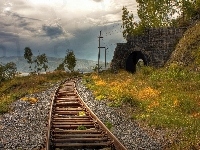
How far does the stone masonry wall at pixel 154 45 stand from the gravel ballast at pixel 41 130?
2575 centimetres

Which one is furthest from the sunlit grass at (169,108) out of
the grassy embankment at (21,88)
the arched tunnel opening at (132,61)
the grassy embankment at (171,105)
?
the arched tunnel opening at (132,61)

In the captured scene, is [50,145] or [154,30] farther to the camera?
[154,30]

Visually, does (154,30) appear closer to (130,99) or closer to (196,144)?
(130,99)

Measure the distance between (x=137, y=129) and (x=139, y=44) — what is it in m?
32.2

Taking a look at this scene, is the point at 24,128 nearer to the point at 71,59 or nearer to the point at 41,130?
the point at 41,130

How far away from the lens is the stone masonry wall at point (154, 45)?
1478 inches

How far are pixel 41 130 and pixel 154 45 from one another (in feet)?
105

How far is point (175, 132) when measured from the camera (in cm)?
927

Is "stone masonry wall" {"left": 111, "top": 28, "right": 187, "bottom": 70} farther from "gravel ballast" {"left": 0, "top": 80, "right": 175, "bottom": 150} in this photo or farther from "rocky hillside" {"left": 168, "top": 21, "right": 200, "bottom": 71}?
"gravel ballast" {"left": 0, "top": 80, "right": 175, "bottom": 150}

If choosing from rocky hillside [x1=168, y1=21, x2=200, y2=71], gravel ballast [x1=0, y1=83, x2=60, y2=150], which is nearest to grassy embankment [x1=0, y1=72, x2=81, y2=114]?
gravel ballast [x1=0, y1=83, x2=60, y2=150]

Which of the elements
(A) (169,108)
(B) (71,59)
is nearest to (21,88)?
(A) (169,108)


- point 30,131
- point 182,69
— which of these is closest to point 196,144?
point 30,131

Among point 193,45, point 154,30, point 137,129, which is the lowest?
point 137,129

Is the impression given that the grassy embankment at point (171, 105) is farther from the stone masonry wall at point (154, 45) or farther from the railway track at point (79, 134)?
the stone masonry wall at point (154, 45)
